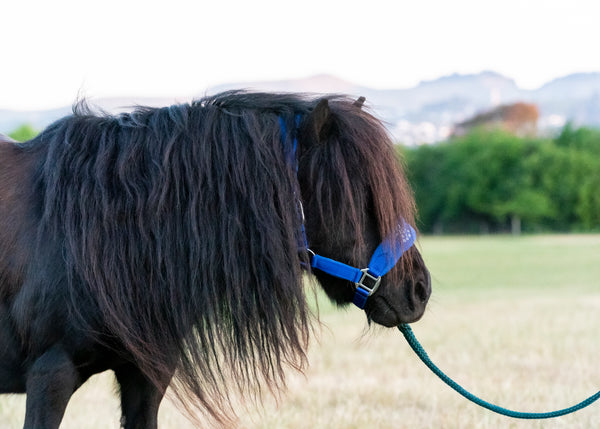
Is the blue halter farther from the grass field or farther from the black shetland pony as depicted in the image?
the grass field

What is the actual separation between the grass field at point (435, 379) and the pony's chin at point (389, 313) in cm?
31

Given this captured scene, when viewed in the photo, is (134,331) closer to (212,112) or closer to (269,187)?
(269,187)

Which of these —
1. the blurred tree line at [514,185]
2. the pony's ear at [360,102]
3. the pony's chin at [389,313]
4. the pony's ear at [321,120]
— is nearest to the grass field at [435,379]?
the pony's chin at [389,313]

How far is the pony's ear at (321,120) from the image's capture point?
297 cm

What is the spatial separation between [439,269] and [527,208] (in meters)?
46.5

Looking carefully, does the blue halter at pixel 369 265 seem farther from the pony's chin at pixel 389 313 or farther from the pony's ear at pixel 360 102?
the pony's ear at pixel 360 102

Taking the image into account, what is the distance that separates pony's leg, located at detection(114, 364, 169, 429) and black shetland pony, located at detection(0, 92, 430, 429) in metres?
0.24

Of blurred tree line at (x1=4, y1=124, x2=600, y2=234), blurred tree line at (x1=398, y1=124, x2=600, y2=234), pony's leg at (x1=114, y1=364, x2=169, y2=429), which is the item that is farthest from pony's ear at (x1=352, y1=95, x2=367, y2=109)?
blurred tree line at (x1=398, y1=124, x2=600, y2=234)

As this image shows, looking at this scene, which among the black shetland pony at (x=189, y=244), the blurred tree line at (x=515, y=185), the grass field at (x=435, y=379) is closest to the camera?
the black shetland pony at (x=189, y=244)

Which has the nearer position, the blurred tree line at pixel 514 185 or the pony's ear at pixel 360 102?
the pony's ear at pixel 360 102

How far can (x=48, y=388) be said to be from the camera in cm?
282

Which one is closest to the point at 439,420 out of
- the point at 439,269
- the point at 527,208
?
the point at 439,269

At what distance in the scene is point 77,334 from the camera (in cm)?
289

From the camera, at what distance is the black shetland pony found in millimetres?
2918
